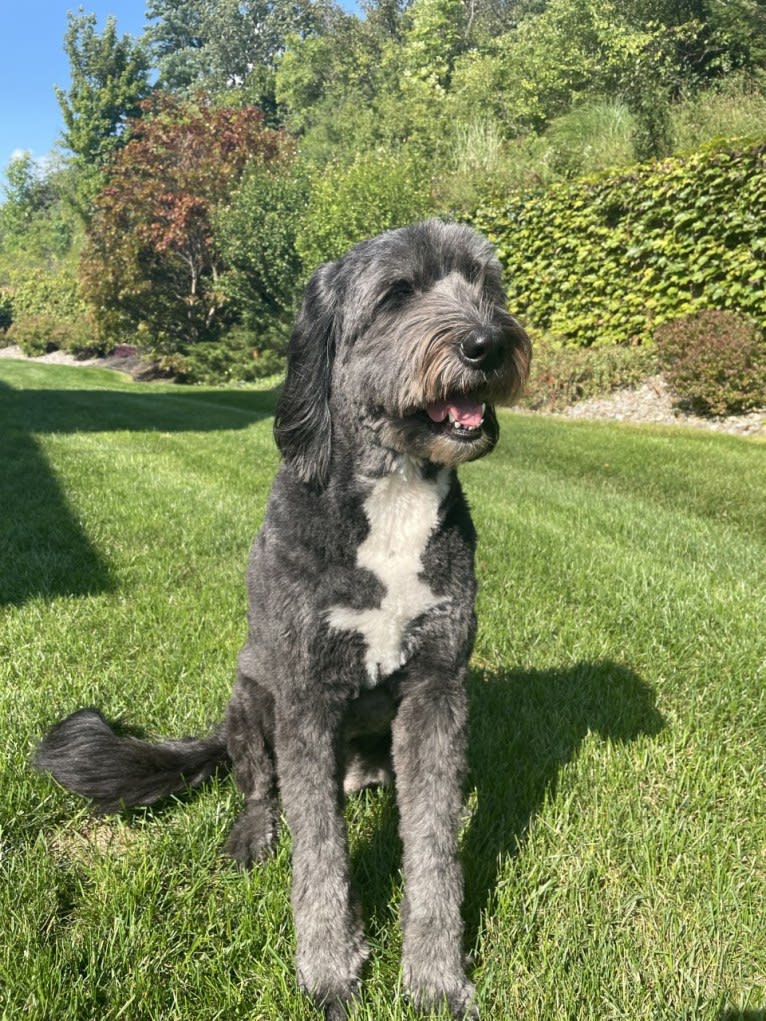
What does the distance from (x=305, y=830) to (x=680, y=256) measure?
45.3 feet

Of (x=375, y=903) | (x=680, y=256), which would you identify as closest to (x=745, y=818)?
(x=375, y=903)

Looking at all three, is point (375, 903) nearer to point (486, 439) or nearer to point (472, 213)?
point (486, 439)

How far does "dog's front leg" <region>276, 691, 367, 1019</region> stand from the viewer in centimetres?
194

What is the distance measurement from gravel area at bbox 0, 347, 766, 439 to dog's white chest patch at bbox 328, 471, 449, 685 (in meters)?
10.5

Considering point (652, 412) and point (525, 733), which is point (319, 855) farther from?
point (652, 412)

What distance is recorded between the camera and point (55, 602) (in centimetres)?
432

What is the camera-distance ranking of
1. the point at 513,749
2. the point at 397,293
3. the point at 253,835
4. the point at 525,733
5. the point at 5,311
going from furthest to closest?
the point at 5,311
the point at 525,733
the point at 513,749
the point at 253,835
the point at 397,293

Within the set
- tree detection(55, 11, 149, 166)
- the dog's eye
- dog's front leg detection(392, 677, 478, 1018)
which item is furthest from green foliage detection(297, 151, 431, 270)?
tree detection(55, 11, 149, 166)

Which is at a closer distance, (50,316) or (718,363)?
(718,363)

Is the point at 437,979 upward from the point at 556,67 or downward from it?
downward

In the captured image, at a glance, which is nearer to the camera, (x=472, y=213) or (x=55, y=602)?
(x=55, y=602)

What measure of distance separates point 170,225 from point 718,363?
20.8 metres

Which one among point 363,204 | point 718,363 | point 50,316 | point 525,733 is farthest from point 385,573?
→ point 50,316

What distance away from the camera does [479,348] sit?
2.09 metres
